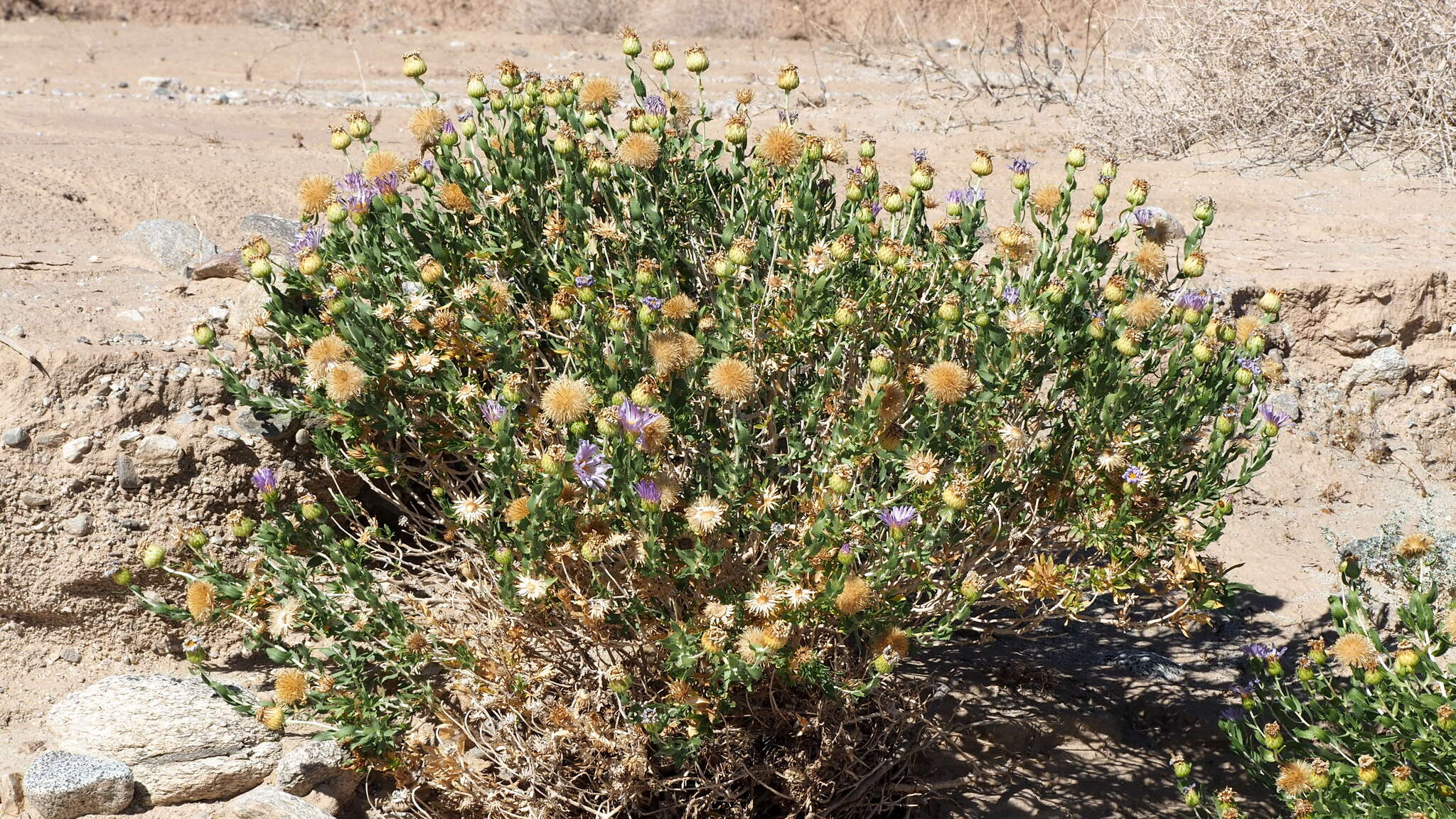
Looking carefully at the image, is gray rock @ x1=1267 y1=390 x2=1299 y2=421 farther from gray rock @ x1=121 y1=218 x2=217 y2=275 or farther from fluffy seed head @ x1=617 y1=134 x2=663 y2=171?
gray rock @ x1=121 y1=218 x2=217 y2=275

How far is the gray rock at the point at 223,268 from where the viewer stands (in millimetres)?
3930

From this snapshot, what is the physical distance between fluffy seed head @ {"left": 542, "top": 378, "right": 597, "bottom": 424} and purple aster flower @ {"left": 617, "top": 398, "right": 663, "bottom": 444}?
0.12 metres

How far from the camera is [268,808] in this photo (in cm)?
294

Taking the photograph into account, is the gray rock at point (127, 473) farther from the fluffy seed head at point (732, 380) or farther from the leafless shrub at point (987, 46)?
the leafless shrub at point (987, 46)

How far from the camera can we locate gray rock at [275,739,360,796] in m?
3.07

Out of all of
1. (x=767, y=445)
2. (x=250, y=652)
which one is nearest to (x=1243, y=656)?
(x=767, y=445)

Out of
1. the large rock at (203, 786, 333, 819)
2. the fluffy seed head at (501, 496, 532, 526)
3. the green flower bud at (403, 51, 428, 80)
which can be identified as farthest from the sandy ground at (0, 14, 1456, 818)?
the fluffy seed head at (501, 496, 532, 526)

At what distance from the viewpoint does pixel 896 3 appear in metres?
15.9

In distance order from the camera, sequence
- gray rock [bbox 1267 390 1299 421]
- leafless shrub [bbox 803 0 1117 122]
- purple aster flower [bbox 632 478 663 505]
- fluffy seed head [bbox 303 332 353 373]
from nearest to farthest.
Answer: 1. purple aster flower [bbox 632 478 663 505]
2. fluffy seed head [bbox 303 332 353 373]
3. gray rock [bbox 1267 390 1299 421]
4. leafless shrub [bbox 803 0 1117 122]

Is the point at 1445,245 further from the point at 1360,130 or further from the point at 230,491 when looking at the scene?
the point at 230,491

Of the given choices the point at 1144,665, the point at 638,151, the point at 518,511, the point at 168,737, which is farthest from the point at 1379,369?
the point at 168,737

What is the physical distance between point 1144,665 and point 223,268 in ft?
11.3

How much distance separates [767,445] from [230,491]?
163 cm

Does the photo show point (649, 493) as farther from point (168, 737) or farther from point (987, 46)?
point (987, 46)
